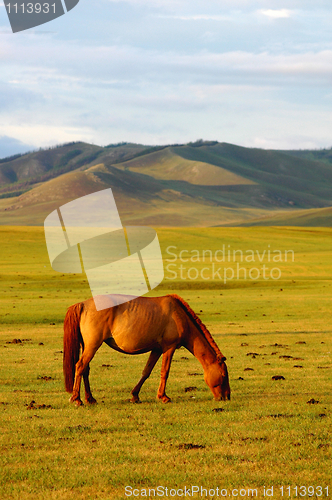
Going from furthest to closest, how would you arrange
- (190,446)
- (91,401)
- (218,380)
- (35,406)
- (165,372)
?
(165,372) < (218,380) < (91,401) < (35,406) < (190,446)

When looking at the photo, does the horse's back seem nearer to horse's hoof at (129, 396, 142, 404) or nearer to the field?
horse's hoof at (129, 396, 142, 404)

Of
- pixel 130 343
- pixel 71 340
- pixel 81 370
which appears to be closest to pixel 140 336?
pixel 130 343

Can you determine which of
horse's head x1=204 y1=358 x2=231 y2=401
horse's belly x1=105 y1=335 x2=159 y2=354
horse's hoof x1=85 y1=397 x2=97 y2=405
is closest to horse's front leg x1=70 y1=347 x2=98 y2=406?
horse's hoof x1=85 y1=397 x2=97 y2=405

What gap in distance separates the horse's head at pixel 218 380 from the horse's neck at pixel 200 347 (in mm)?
149

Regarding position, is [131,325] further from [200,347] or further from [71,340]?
[200,347]

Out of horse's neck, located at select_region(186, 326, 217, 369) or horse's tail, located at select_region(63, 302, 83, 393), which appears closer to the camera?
horse's tail, located at select_region(63, 302, 83, 393)

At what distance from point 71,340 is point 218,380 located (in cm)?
300

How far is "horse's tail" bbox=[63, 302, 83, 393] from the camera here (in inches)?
415

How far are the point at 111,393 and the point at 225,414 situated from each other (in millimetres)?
3037

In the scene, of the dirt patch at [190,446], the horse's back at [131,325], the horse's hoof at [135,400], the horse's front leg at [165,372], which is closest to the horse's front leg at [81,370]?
the horse's back at [131,325]

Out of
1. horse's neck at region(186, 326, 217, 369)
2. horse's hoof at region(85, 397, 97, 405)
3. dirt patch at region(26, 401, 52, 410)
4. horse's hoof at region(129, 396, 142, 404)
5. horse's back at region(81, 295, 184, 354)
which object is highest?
horse's back at region(81, 295, 184, 354)

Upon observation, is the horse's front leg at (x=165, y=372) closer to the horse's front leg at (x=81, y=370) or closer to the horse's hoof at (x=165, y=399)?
the horse's hoof at (x=165, y=399)

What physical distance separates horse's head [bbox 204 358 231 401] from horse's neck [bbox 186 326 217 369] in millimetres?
149

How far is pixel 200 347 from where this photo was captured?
426 inches
